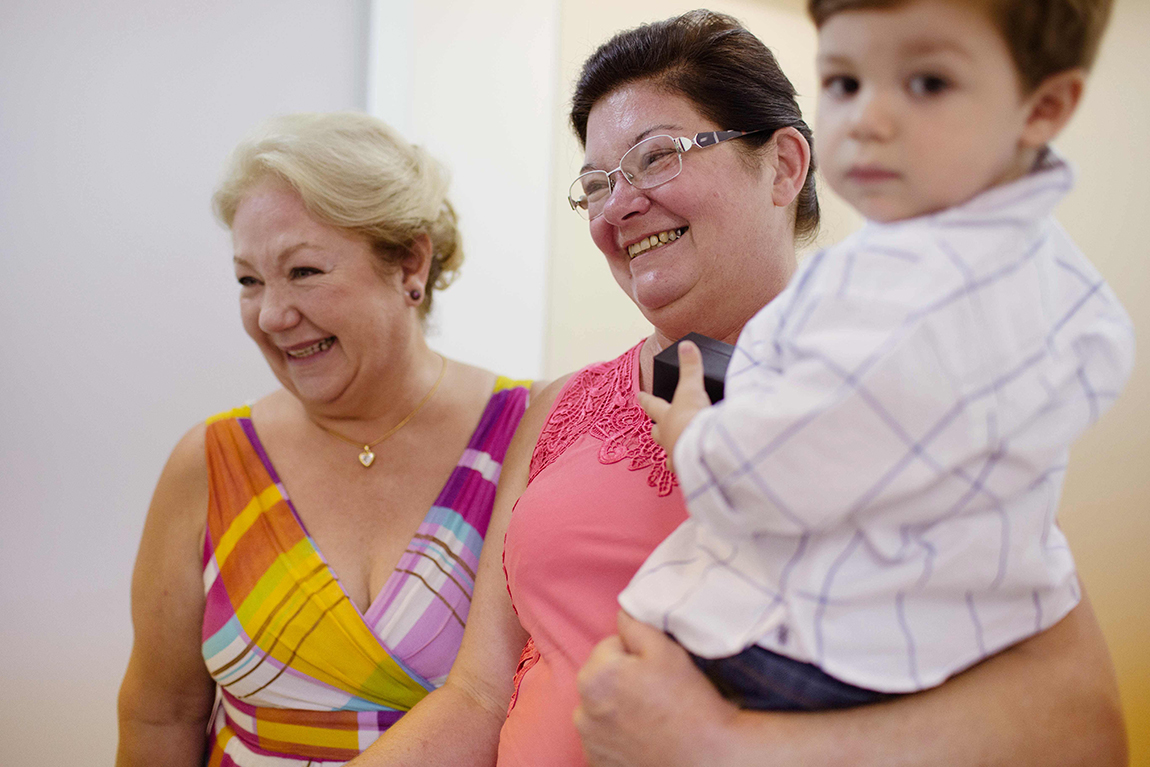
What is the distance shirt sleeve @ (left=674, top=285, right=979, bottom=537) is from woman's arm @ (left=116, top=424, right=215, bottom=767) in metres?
1.43

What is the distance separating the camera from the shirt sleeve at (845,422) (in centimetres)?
66

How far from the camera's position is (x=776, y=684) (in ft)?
2.60

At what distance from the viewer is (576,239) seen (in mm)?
3021

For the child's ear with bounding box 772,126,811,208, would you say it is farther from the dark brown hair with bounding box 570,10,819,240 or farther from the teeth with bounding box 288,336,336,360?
the teeth with bounding box 288,336,336,360

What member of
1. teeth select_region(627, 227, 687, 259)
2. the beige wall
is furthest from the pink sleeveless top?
the beige wall

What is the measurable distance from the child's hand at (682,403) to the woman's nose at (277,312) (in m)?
1.03

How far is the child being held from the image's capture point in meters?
0.67

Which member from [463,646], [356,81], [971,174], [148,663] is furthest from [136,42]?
[971,174]

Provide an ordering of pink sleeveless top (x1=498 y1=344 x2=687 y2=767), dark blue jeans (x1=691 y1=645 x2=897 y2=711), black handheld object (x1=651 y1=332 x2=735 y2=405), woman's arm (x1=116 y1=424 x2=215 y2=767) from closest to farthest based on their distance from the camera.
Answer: dark blue jeans (x1=691 y1=645 x2=897 y2=711) → black handheld object (x1=651 y1=332 x2=735 y2=405) → pink sleeveless top (x1=498 y1=344 x2=687 y2=767) → woman's arm (x1=116 y1=424 x2=215 y2=767)

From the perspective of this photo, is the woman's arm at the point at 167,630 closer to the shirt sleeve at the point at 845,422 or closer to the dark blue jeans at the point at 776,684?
the dark blue jeans at the point at 776,684

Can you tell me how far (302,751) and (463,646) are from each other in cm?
50

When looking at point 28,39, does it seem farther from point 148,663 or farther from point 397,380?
point 148,663

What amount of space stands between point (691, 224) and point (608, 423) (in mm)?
316

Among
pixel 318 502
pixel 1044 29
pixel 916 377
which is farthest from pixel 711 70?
pixel 318 502
